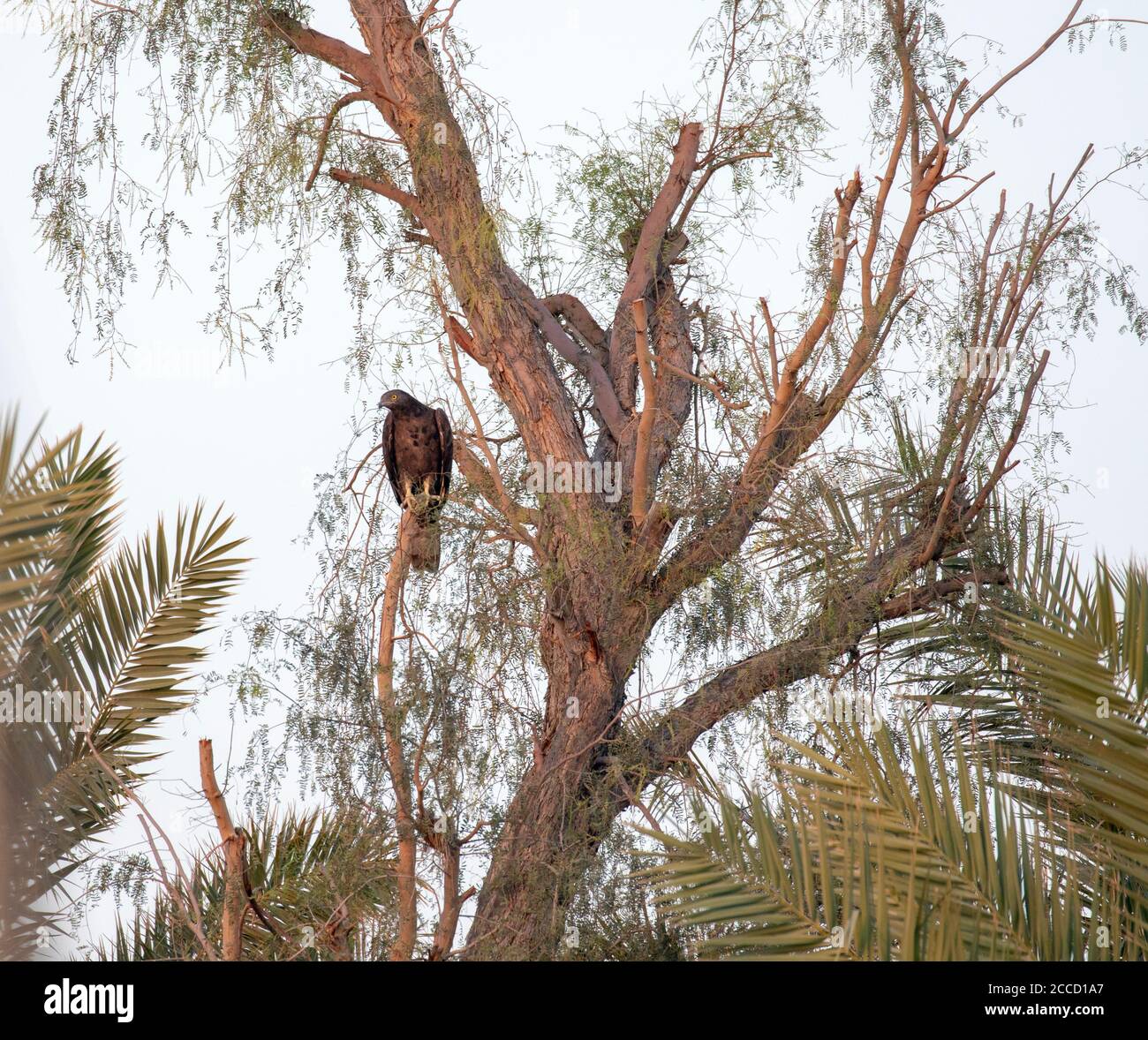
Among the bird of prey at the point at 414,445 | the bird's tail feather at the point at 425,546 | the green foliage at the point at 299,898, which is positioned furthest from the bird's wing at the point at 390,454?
the green foliage at the point at 299,898

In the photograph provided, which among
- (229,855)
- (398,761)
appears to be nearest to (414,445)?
(398,761)

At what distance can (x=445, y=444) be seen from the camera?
615 centimetres

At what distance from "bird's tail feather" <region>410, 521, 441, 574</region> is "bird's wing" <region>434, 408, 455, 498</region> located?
0.85m

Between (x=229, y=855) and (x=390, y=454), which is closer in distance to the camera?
(x=229, y=855)

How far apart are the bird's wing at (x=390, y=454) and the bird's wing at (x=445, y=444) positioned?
8.8 inches

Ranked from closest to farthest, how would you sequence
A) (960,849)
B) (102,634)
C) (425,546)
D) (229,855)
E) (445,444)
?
(960,849) → (229,855) → (102,634) → (425,546) → (445,444)

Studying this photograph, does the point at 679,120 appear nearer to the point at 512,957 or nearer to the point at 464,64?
the point at 464,64

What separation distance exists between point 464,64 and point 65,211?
6.33 feet

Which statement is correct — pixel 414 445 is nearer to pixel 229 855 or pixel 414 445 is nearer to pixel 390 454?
pixel 390 454

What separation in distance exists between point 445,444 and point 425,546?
1134 millimetres

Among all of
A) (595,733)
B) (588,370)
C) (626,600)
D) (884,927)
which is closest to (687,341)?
(588,370)

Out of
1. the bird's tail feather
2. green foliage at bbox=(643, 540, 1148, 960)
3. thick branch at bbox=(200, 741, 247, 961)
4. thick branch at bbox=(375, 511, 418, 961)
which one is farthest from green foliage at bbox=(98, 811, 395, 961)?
green foliage at bbox=(643, 540, 1148, 960)

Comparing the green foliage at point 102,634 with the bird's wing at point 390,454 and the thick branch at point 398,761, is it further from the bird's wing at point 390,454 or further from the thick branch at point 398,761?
the bird's wing at point 390,454

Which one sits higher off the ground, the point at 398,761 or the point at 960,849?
the point at 398,761
